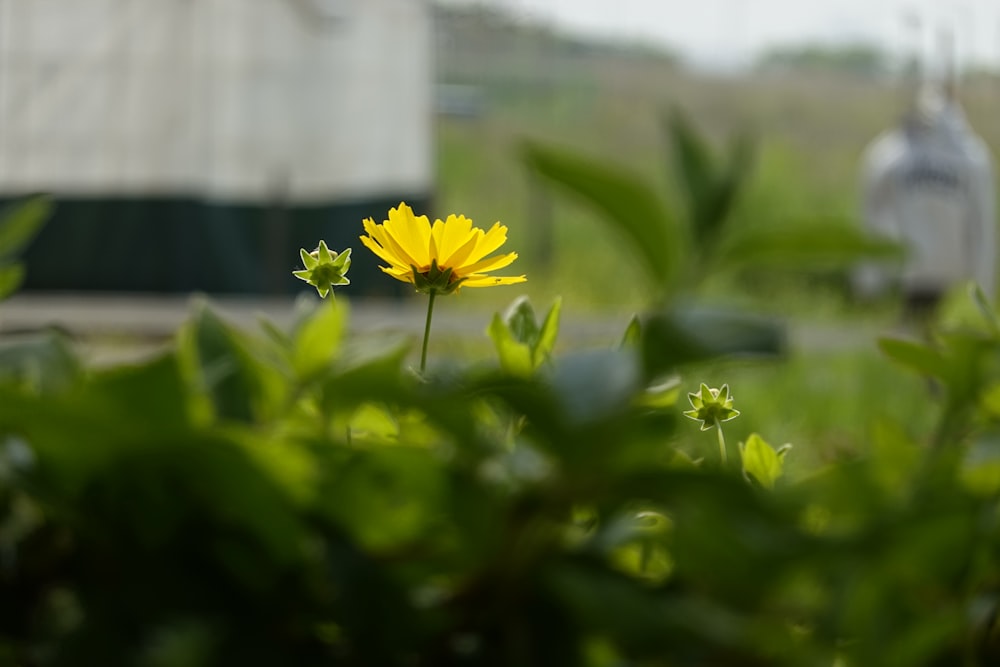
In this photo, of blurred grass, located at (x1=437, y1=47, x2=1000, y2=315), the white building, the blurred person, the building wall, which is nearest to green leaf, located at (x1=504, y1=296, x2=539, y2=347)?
the blurred person

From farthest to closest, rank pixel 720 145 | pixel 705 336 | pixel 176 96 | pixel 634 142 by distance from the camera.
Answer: pixel 634 142 < pixel 720 145 < pixel 176 96 < pixel 705 336

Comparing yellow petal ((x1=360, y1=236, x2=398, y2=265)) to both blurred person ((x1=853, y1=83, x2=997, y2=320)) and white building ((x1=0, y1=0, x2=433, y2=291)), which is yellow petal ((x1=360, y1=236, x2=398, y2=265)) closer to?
blurred person ((x1=853, y1=83, x2=997, y2=320))

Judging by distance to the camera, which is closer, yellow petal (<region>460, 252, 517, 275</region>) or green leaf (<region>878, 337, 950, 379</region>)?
green leaf (<region>878, 337, 950, 379</region>)

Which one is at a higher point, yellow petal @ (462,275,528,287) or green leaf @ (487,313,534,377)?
yellow petal @ (462,275,528,287)

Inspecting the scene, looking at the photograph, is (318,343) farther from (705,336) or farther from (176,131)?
(176,131)

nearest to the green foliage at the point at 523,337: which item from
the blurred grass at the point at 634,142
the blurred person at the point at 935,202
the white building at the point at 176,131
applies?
the blurred person at the point at 935,202

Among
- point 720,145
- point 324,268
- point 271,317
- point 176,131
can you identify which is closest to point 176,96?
point 176,131

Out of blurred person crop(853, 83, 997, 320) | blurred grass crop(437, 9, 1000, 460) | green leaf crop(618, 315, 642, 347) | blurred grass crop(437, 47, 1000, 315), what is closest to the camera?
green leaf crop(618, 315, 642, 347)
